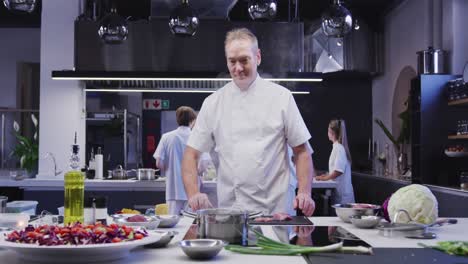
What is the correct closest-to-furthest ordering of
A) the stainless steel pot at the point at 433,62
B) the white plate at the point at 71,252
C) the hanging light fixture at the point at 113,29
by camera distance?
the white plate at the point at 71,252 → the hanging light fixture at the point at 113,29 → the stainless steel pot at the point at 433,62

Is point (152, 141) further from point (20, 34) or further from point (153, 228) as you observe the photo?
point (153, 228)

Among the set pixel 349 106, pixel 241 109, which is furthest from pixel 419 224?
pixel 349 106

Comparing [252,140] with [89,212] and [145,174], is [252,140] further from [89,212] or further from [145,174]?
[145,174]

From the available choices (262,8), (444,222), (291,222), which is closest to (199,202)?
(291,222)

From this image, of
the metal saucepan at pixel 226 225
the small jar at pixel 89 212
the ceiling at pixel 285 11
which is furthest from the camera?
the ceiling at pixel 285 11

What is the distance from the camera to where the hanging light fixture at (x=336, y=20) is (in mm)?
4434

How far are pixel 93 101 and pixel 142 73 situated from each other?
390cm

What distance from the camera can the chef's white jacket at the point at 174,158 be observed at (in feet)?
17.9

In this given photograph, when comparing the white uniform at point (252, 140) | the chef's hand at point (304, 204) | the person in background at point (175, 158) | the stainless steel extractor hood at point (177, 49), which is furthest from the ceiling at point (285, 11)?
the chef's hand at point (304, 204)

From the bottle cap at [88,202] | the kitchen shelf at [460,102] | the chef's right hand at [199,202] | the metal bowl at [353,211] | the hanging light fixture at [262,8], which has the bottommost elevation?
the metal bowl at [353,211]

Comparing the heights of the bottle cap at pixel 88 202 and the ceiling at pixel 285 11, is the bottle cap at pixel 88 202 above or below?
below

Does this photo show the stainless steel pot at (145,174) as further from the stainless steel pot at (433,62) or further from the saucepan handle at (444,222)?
the saucepan handle at (444,222)

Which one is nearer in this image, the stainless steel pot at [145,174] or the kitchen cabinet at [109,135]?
the stainless steel pot at [145,174]

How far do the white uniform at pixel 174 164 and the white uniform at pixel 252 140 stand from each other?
2.65 m
